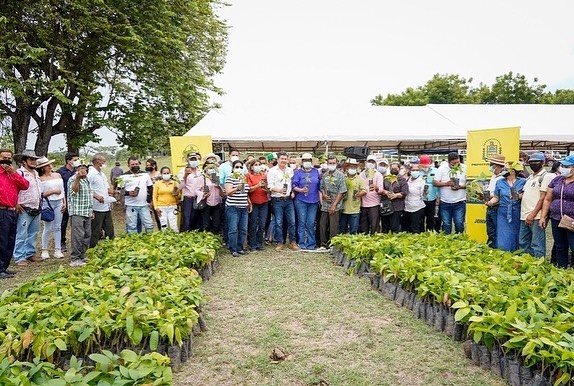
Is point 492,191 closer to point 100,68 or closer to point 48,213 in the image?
point 48,213

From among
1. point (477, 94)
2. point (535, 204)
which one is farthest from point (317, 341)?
point (477, 94)

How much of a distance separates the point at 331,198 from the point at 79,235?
430 cm

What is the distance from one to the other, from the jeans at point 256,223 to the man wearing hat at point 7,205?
12.5 feet

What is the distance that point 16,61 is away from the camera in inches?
430

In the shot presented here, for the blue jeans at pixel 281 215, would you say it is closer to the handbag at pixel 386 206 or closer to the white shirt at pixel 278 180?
the white shirt at pixel 278 180

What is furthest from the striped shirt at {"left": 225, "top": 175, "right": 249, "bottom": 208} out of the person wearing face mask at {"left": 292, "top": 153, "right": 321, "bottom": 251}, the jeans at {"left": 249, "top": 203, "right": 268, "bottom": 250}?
the person wearing face mask at {"left": 292, "top": 153, "right": 321, "bottom": 251}

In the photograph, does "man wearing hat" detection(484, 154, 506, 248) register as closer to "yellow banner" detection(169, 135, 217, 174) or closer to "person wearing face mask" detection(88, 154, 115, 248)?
"yellow banner" detection(169, 135, 217, 174)

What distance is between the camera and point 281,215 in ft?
27.8

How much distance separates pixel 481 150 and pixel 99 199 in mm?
6915

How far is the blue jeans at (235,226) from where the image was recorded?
26.1ft

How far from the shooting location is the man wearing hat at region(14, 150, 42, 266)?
707 cm

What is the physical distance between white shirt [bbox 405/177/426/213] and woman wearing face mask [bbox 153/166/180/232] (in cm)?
434

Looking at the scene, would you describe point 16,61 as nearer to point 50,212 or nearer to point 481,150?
point 50,212

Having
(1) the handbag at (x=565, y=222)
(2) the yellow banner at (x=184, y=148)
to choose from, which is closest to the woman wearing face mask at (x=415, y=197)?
(1) the handbag at (x=565, y=222)
